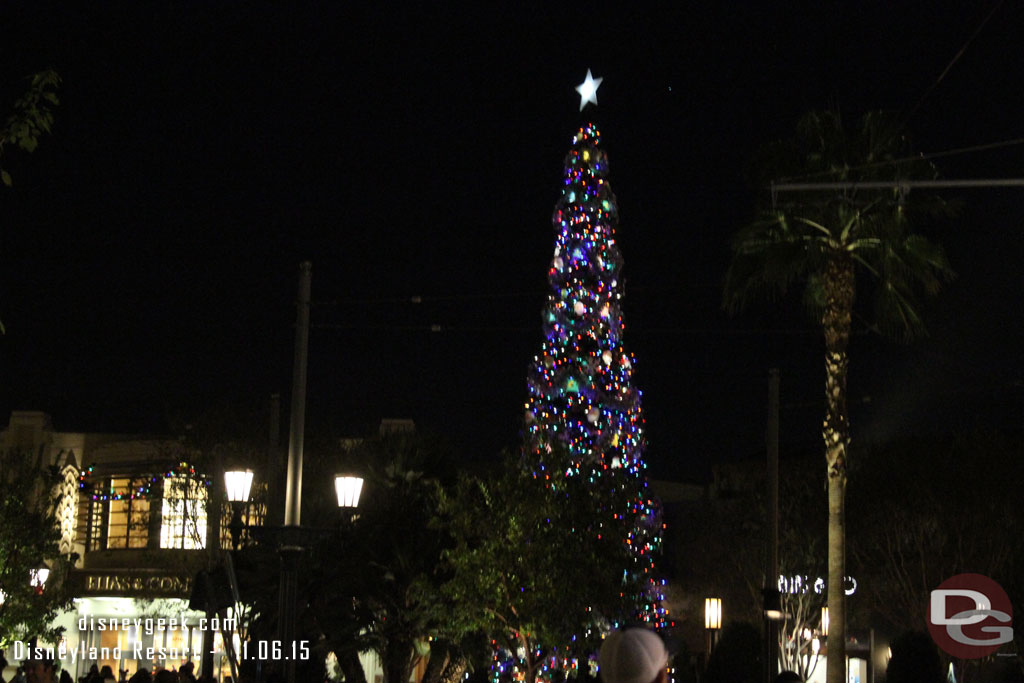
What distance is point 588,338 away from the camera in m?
30.7

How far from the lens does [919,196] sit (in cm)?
2325

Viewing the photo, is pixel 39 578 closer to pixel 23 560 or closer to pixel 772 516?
pixel 23 560

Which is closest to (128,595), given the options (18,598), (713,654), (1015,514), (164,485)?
(164,485)

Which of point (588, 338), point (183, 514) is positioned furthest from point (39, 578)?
point (588, 338)

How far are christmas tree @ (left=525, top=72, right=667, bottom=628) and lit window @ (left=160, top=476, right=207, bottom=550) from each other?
11.2 m

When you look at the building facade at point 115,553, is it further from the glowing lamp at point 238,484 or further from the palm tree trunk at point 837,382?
the palm tree trunk at point 837,382

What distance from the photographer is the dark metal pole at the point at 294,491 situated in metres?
16.9

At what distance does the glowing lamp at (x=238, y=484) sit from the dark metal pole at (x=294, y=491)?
1.49 metres

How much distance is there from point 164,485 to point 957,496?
2546 cm

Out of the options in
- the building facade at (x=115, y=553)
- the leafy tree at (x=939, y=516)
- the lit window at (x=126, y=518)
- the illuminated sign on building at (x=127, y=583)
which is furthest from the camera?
the illuminated sign on building at (x=127, y=583)

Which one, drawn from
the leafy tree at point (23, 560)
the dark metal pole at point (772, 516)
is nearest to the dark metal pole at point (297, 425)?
the dark metal pole at point (772, 516)

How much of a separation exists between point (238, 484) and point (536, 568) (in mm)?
7083

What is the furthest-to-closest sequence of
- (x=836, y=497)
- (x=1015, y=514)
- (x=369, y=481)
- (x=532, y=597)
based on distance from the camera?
(x=1015, y=514)
(x=369, y=481)
(x=532, y=597)
(x=836, y=497)

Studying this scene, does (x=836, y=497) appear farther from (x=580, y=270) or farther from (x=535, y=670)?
(x=580, y=270)
